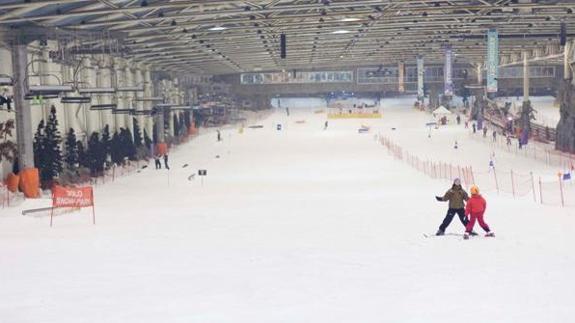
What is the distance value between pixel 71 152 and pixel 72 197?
1226cm

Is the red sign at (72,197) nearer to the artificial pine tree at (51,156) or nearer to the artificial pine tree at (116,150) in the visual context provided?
the artificial pine tree at (51,156)

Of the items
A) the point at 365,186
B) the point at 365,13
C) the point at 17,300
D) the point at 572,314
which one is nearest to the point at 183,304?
the point at 17,300

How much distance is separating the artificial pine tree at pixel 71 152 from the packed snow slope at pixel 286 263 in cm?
787

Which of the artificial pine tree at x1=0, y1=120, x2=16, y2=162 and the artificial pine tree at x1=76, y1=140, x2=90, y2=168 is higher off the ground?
the artificial pine tree at x1=0, y1=120, x2=16, y2=162

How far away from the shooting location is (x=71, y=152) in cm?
2764

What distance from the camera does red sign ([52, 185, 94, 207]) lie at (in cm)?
1567

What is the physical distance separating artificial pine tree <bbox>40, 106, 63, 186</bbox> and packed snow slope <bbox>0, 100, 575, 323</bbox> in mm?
4214

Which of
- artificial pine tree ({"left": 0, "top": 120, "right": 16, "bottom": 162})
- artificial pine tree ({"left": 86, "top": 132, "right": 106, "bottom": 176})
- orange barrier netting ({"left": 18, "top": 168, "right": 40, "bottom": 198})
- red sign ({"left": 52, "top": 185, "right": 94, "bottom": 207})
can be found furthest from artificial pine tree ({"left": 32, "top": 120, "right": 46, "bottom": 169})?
red sign ({"left": 52, "top": 185, "right": 94, "bottom": 207})

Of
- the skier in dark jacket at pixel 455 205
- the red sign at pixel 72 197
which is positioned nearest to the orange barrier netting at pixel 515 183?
the skier in dark jacket at pixel 455 205

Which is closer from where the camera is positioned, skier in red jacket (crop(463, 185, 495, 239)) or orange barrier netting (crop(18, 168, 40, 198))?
skier in red jacket (crop(463, 185, 495, 239))

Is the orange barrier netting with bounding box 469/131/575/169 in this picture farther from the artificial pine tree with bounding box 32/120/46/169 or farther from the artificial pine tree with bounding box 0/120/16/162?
the artificial pine tree with bounding box 0/120/16/162

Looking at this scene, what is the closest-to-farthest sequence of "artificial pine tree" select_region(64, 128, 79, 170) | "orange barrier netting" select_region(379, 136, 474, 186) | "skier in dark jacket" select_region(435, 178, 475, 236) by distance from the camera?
"skier in dark jacket" select_region(435, 178, 475, 236) → "orange barrier netting" select_region(379, 136, 474, 186) → "artificial pine tree" select_region(64, 128, 79, 170)

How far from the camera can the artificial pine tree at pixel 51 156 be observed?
23.7m

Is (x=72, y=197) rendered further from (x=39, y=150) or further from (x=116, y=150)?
(x=116, y=150)
